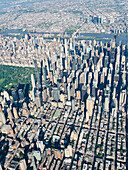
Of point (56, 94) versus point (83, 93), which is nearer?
point (83, 93)

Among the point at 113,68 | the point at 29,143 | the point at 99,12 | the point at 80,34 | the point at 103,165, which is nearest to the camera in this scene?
the point at 103,165

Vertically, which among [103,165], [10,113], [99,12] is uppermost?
[99,12]

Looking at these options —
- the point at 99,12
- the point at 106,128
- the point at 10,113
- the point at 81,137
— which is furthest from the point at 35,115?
the point at 99,12

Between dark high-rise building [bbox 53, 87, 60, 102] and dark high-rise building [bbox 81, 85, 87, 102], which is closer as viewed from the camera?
dark high-rise building [bbox 81, 85, 87, 102]

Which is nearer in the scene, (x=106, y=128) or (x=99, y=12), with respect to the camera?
(x=106, y=128)

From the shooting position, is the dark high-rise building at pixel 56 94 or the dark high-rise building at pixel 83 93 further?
the dark high-rise building at pixel 56 94

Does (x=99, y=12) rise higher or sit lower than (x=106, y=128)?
higher

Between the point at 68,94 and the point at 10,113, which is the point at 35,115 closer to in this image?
the point at 10,113

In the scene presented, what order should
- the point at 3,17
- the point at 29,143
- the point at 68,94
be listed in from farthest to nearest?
the point at 3,17
the point at 68,94
the point at 29,143

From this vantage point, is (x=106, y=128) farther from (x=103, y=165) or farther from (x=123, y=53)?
(x=123, y=53)
